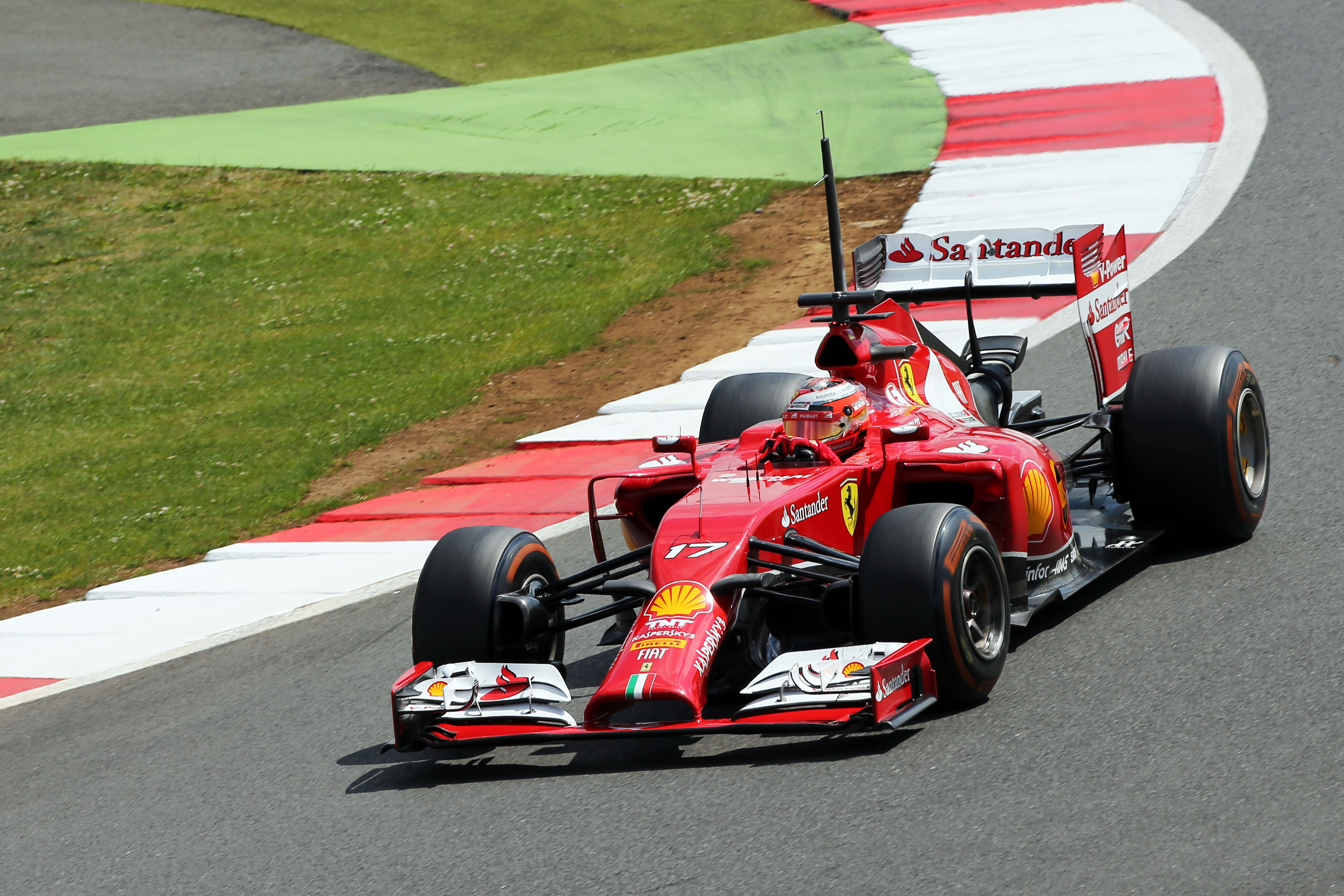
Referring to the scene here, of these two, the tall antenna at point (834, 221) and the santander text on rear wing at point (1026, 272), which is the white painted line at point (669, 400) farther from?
the tall antenna at point (834, 221)

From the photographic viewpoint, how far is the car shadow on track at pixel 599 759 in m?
5.44

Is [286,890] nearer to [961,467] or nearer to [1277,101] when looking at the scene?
[961,467]

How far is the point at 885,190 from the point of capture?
15.8 m

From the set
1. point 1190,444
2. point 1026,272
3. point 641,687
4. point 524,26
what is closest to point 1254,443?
point 1190,444

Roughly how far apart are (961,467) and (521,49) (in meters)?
20.1

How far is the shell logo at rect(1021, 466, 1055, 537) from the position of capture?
6453mm

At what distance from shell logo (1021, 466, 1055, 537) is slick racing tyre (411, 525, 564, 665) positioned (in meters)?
2.12

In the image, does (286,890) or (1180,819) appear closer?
(1180,819)

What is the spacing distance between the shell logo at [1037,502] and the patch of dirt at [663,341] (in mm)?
6080

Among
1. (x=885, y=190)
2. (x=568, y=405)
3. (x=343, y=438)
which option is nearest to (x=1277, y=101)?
(x=885, y=190)

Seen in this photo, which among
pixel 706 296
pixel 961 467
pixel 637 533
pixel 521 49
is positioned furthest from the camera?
pixel 521 49

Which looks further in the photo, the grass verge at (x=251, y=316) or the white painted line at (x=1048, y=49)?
the white painted line at (x=1048, y=49)

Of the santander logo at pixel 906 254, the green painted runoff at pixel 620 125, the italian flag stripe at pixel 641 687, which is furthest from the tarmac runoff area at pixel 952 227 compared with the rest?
the italian flag stripe at pixel 641 687

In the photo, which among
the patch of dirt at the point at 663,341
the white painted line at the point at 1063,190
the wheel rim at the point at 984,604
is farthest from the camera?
the white painted line at the point at 1063,190
